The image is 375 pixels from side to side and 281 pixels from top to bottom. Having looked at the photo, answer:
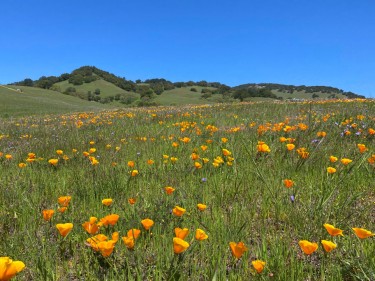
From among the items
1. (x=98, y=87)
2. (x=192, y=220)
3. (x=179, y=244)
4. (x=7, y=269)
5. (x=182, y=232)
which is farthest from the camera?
(x=98, y=87)

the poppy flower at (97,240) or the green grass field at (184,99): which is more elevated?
the green grass field at (184,99)

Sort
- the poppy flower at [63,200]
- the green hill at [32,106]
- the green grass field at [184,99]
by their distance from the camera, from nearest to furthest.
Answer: the poppy flower at [63,200]
the green hill at [32,106]
the green grass field at [184,99]

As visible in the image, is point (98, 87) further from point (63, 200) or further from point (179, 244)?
point (179, 244)

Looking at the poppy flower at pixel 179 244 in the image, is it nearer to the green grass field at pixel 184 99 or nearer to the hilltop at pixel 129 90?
the green grass field at pixel 184 99

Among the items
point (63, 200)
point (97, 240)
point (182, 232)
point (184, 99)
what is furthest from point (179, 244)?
point (184, 99)

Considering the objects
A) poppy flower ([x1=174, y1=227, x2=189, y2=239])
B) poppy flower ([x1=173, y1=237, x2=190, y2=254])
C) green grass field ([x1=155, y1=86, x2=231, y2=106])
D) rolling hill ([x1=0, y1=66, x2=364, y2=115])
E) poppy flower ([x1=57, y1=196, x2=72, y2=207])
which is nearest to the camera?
poppy flower ([x1=173, y1=237, x2=190, y2=254])

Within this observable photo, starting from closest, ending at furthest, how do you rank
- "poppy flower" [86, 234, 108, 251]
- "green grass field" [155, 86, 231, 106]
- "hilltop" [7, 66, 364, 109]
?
"poppy flower" [86, 234, 108, 251], "green grass field" [155, 86, 231, 106], "hilltop" [7, 66, 364, 109]

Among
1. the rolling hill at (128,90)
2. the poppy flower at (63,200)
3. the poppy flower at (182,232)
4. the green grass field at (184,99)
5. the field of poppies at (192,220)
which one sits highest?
the rolling hill at (128,90)

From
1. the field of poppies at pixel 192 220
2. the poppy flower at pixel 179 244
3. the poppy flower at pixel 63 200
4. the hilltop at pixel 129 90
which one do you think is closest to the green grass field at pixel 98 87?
the hilltop at pixel 129 90

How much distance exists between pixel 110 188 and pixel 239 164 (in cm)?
189

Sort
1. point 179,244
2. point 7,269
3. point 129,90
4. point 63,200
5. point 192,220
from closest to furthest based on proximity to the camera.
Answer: point 7,269, point 179,244, point 63,200, point 192,220, point 129,90

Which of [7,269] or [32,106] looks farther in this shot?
[32,106]

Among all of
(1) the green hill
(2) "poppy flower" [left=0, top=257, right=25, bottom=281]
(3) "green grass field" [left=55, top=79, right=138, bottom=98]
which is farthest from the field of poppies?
(3) "green grass field" [left=55, top=79, right=138, bottom=98]

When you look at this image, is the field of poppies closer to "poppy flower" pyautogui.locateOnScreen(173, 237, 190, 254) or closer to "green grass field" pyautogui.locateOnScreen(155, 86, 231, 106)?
"poppy flower" pyautogui.locateOnScreen(173, 237, 190, 254)
